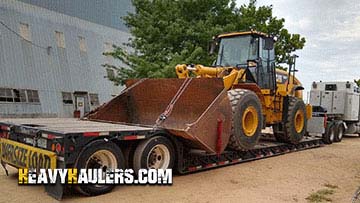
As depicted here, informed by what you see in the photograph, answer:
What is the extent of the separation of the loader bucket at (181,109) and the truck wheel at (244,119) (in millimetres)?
587

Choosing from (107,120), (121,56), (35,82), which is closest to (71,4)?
(35,82)

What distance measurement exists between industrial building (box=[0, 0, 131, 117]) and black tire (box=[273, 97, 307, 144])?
1052cm

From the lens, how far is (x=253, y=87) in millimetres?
8547

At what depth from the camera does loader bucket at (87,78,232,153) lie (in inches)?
248

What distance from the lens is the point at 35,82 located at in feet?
63.6

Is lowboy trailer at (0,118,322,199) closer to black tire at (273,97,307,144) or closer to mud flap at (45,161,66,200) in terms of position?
mud flap at (45,161,66,200)

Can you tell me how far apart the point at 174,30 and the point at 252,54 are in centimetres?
Answer: 610

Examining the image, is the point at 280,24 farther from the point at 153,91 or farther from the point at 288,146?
the point at 153,91

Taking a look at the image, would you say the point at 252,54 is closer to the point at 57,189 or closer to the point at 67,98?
the point at 57,189

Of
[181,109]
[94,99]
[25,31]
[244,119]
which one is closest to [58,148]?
[181,109]

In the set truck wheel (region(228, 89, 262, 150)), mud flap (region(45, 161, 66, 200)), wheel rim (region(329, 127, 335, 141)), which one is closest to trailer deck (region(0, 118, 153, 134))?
mud flap (region(45, 161, 66, 200))

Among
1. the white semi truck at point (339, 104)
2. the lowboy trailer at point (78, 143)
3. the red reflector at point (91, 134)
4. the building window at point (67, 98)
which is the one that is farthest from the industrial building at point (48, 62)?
the red reflector at point (91, 134)

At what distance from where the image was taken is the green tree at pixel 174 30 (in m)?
14.2

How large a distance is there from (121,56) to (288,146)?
351 inches
